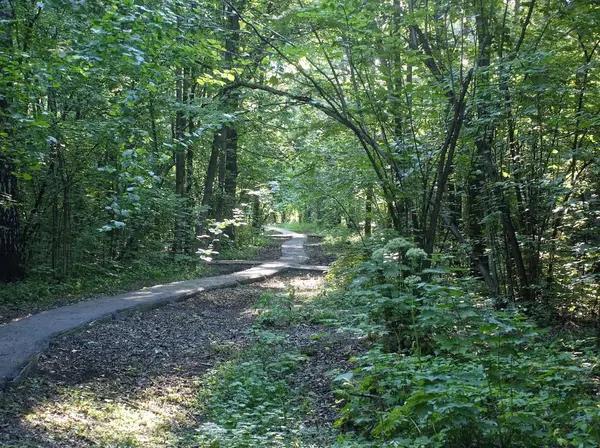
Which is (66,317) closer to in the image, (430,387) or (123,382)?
(123,382)

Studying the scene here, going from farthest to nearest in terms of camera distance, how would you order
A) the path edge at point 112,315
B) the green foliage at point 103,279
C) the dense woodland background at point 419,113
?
1. the green foliage at point 103,279
2. the dense woodland background at point 419,113
3. the path edge at point 112,315

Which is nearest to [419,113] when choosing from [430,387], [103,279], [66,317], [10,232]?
[430,387]

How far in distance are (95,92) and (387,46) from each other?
7.68 metres

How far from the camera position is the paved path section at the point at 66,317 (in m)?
5.45

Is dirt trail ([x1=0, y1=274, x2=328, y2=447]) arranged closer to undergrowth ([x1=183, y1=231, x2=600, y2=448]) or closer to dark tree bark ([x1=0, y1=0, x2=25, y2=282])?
undergrowth ([x1=183, y1=231, x2=600, y2=448])

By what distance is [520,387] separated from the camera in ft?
11.8

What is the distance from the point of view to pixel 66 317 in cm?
788

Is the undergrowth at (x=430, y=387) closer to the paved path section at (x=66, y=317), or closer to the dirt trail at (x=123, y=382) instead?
the dirt trail at (x=123, y=382)

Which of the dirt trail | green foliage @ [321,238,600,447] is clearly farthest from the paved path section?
green foliage @ [321,238,600,447]

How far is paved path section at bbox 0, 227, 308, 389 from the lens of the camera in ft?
17.9

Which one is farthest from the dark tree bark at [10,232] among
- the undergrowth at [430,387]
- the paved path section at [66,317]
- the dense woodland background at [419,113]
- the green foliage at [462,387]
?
the green foliage at [462,387]

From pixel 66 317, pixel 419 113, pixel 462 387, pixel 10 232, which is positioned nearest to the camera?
pixel 462 387

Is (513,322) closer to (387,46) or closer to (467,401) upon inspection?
(467,401)

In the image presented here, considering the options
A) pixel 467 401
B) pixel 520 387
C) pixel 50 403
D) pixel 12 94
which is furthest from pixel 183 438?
pixel 12 94
